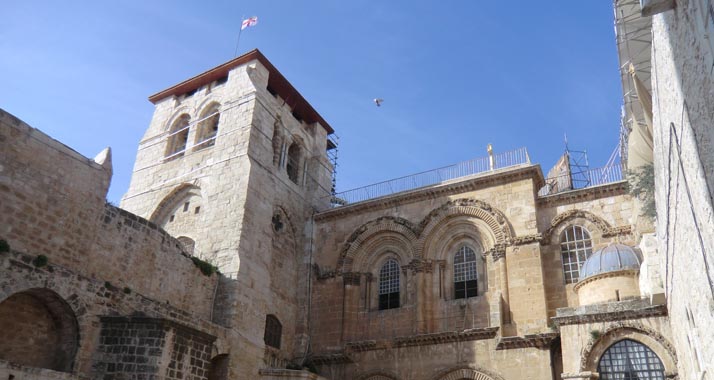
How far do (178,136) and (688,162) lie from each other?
18.9 meters

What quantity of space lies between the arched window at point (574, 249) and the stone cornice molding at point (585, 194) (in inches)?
34.1

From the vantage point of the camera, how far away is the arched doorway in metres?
10.8

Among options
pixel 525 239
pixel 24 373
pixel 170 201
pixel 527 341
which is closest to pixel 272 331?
pixel 170 201

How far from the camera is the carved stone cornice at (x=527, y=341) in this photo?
15.2 m

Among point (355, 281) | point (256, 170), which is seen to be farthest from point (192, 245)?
point (355, 281)

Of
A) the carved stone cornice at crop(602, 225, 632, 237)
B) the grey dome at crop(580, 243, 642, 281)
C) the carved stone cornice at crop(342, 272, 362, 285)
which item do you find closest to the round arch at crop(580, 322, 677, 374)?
the grey dome at crop(580, 243, 642, 281)

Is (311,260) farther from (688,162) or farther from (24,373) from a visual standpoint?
(688,162)

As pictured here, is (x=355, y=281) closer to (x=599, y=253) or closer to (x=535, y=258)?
(x=535, y=258)

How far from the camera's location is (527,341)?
15.5 m

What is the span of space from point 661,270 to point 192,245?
12.9 m

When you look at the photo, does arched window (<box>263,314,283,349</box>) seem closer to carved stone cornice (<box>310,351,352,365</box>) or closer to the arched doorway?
carved stone cornice (<box>310,351,352,365</box>)

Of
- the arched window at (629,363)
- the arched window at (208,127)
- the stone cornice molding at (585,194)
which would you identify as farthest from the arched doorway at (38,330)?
the stone cornice molding at (585,194)

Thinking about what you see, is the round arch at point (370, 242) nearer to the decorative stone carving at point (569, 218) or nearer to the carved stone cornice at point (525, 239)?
the carved stone cornice at point (525, 239)

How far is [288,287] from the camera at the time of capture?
19.3 metres
